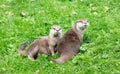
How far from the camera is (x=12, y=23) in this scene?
10.5 metres

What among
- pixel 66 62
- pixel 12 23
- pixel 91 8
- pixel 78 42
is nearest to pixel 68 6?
pixel 91 8

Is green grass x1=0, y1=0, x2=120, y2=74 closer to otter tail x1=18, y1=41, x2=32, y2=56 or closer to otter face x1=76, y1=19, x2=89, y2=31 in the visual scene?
otter tail x1=18, y1=41, x2=32, y2=56

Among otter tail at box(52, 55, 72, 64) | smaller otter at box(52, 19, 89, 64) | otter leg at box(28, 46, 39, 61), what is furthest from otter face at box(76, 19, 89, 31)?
otter leg at box(28, 46, 39, 61)

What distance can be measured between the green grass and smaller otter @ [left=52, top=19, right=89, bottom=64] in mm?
127

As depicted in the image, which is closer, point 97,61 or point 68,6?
point 97,61

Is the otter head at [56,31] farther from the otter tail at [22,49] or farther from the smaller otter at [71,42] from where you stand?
the otter tail at [22,49]

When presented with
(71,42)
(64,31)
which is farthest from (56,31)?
(64,31)

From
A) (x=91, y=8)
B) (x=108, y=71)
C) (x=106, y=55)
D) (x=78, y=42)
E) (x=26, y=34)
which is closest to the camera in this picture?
(x=108, y=71)

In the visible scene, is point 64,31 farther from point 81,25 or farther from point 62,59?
point 62,59

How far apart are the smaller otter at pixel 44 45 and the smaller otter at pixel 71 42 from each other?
4.8 inches

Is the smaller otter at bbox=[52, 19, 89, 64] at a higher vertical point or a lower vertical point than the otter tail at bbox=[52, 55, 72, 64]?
higher

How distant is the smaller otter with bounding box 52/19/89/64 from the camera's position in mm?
8641

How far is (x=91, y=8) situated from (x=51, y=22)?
1.26 metres

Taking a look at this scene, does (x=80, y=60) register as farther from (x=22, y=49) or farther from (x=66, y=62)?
(x=22, y=49)
